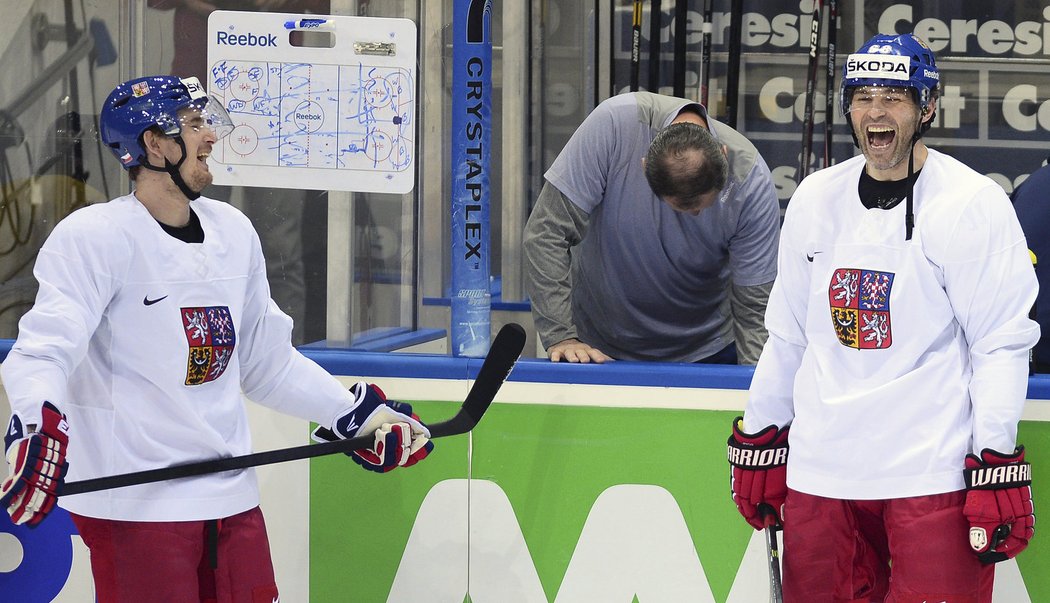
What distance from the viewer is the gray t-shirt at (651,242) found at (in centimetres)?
268

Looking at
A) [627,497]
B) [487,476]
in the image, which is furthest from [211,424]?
[627,497]

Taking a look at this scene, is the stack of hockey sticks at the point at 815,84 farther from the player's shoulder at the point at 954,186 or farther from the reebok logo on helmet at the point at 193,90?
the reebok logo on helmet at the point at 193,90

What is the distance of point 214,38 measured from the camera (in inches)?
98.1

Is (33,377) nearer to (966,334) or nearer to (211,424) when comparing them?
(211,424)

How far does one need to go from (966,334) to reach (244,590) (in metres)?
1.20

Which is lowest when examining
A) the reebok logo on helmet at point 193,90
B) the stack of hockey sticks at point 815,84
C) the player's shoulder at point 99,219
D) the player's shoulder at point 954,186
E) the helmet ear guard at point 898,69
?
the player's shoulder at point 99,219

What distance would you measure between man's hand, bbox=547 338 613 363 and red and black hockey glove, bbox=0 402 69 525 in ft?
3.50

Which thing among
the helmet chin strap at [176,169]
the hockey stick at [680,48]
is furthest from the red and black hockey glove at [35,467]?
the hockey stick at [680,48]

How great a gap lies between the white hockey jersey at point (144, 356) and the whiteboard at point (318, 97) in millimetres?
591

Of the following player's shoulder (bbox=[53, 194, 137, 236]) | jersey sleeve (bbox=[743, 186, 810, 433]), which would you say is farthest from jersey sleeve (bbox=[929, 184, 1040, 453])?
player's shoulder (bbox=[53, 194, 137, 236])

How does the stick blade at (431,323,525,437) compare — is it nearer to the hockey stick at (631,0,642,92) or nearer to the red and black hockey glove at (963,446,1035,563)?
the red and black hockey glove at (963,446,1035,563)

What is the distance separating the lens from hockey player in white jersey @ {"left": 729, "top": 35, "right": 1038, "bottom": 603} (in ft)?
5.92

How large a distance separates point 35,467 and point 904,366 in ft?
4.21

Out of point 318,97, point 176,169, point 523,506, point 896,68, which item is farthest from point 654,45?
point 176,169
